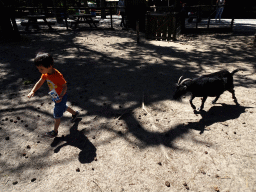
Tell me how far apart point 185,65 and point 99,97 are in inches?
163

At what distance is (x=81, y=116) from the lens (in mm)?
4504

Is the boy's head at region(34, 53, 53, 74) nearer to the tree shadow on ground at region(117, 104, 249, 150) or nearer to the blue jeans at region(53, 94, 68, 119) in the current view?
the blue jeans at region(53, 94, 68, 119)

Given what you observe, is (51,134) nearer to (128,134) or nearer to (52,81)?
(52,81)

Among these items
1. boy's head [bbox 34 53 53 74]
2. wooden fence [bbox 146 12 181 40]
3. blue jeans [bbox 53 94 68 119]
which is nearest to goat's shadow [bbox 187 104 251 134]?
blue jeans [bbox 53 94 68 119]

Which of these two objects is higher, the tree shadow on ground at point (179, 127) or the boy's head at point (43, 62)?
the boy's head at point (43, 62)

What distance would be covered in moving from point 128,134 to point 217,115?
2.22 m

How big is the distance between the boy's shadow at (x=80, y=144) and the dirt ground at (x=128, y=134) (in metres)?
0.02

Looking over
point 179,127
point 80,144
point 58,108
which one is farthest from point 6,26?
point 179,127

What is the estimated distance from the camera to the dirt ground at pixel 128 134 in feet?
9.30

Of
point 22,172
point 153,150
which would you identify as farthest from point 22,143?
point 153,150

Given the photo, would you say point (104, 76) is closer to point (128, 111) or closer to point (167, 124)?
point (128, 111)

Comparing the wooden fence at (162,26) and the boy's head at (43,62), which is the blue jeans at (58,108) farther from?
the wooden fence at (162,26)

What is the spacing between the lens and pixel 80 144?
3607 millimetres

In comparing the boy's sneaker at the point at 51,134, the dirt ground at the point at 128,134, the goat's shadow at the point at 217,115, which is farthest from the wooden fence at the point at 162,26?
the boy's sneaker at the point at 51,134
